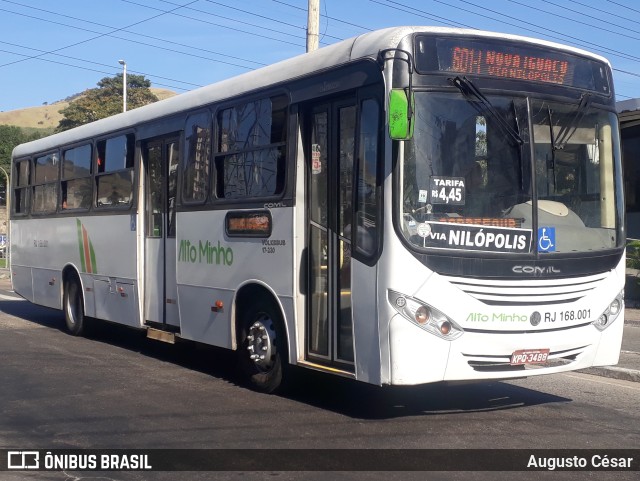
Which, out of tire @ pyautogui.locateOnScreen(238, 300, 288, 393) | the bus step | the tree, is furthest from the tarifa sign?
the tree

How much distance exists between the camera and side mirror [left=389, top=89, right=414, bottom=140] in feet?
22.9

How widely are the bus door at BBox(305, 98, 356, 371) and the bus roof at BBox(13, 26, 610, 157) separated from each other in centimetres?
45

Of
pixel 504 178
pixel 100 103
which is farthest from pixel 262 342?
pixel 100 103

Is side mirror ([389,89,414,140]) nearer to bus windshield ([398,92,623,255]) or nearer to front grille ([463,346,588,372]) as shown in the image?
bus windshield ([398,92,623,255])


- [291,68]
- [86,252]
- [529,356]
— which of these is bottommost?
[529,356]

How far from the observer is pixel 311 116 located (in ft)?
28.3

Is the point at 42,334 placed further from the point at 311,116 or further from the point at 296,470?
the point at 296,470

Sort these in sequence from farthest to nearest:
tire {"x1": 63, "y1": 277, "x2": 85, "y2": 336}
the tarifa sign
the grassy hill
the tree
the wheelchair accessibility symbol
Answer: the grassy hill, the tree, tire {"x1": 63, "y1": 277, "x2": 85, "y2": 336}, the tarifa sign, the wheelchair accessibility symbol

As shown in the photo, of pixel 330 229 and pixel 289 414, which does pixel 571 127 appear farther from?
pixel 289 414

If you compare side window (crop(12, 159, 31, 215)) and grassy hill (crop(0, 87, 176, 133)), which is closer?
side window (crop(12, 159, 31, 215))

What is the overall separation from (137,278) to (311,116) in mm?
4487

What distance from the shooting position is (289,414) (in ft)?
27.2

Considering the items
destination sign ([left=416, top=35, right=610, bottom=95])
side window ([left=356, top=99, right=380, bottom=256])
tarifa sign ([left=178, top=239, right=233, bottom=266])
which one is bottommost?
tarifa sign ([left=178, top=239, right=233, bottom=266])

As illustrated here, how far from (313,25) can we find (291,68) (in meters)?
8.44
